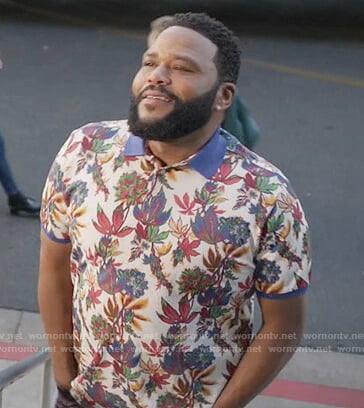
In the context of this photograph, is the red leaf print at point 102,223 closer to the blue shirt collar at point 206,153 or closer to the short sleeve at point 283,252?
the blue shirt collar at point 206,153

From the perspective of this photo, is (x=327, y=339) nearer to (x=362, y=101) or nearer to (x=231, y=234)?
(x=231, y=234)

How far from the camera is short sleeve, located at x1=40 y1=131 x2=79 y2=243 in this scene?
98.1 inches

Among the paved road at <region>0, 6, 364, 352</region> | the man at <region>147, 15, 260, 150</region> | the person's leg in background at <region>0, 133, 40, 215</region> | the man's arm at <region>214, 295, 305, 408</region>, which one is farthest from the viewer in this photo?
the person's leg in background at <region>0, 133, 40, 215</region>

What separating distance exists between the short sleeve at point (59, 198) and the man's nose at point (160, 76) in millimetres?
280

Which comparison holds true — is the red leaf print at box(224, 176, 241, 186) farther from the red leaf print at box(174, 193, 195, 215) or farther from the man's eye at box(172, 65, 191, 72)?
the man's eye at box(172, 65, 191, 72)

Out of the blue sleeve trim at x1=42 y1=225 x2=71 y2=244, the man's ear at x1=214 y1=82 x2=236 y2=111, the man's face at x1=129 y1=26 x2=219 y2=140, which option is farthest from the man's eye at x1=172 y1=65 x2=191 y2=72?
the blue sleeve trim at x1=42 y1=225 x2=71 y2=244

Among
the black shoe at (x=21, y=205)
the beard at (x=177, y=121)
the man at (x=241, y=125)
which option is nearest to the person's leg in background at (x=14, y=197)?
the black shoe at (x=21, y=205)

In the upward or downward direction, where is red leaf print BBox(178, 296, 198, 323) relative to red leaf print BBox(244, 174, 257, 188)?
downward

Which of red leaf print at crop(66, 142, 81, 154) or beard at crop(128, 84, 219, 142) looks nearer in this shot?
beard at crop(128, 84, 219, 142)

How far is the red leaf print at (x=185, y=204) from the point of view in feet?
7.73

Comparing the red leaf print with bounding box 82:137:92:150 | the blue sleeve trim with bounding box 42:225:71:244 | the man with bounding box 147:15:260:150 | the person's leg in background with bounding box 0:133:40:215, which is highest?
the red leaf print with bounding box 82:137:92:150

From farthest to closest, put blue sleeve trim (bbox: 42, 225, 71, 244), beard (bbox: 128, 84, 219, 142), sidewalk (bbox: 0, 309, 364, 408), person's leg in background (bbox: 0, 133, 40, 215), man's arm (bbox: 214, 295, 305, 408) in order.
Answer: person's leg in background (bbox: 0, 133, 40, 215) < sidewalk (bbox: 0, 309, 364, 408) < blue sleeve trim (bbox: 42, 225, 71, 244) < man's arm (bbox: 214, 295, 305, 408) < beard (bbox: 128, 84, 219, 142)

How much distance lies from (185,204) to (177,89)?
0.27 m

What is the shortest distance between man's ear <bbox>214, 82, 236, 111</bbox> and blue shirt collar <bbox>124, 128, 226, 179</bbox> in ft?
0.23
